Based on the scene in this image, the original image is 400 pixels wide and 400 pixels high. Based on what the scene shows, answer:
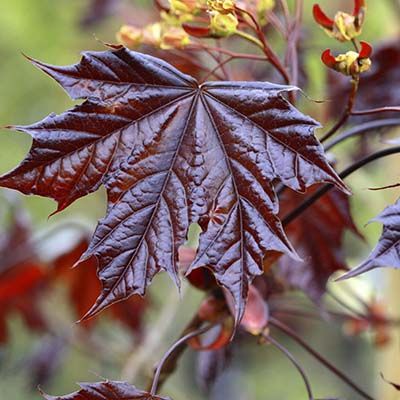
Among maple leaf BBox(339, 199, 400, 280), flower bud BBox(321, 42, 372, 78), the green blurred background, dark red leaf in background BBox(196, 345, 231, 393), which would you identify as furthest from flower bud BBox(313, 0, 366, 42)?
the green blurred background

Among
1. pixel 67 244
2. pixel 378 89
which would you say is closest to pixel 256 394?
pixel 67 244

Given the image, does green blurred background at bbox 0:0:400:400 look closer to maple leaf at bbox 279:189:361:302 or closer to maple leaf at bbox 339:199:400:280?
maple leaf at bbox 279:189:361:302

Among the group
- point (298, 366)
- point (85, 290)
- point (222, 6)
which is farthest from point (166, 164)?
point (85, 290)

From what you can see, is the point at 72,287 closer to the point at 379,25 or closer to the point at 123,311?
the point at 123,311

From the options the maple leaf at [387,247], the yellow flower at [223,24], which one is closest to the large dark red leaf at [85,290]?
the yellow flower at [223,24]

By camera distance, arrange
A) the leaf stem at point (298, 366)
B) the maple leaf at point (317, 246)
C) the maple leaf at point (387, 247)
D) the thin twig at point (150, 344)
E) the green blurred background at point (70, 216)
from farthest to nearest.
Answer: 1. the green blurred background at point (70, 216)
2. the thin twig at point (150, 344)
3. the maple leaf at point (317, 246)
4. the leaf stem at point (298, 366)
5. the maple leaf at point (387, 247)

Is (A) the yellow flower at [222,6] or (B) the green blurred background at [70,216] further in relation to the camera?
(B) the green blurred background at [70,216]

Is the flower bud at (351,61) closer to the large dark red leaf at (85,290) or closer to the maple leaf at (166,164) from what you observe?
the maple leaf at (166,164)

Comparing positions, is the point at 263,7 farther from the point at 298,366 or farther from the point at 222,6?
the point at 298,366
